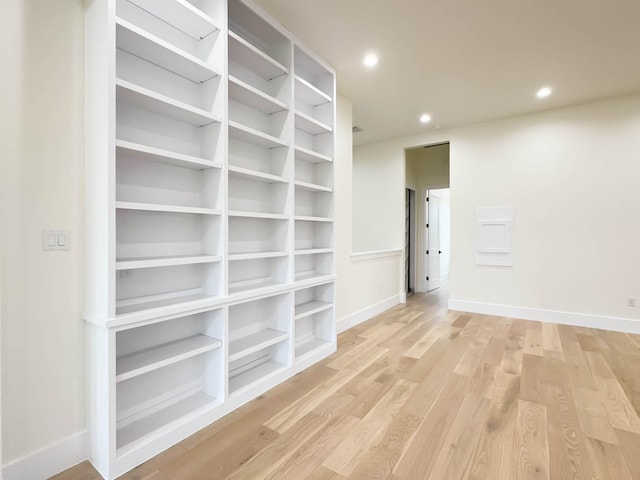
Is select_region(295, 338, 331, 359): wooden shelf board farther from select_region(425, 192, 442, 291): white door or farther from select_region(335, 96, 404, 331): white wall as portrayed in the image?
select_region(425, 192, 442, 291): white door

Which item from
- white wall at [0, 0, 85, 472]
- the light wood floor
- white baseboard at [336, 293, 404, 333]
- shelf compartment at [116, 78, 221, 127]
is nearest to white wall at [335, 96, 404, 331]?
white baseboard at [336, 293, 404, 333]

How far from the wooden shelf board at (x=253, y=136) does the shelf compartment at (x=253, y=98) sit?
222 mm

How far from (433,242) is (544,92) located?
3.77m

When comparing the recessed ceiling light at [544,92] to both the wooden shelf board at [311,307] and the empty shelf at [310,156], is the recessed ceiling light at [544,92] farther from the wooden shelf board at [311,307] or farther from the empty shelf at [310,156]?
the wooden shelf board at [311,307]

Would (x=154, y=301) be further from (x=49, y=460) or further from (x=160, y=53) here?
(x=160, y=53)

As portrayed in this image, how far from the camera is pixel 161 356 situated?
6.23 feet

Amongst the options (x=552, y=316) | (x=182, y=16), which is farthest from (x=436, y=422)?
(x=552, y=316)

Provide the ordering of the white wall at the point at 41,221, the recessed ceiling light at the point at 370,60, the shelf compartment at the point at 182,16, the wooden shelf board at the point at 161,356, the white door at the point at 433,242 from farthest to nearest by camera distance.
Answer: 1. the white door at the point at 433,242
2. the recessed ceiling light at the point at 370,60
3. the shelf compartment at the point at 182,16
4. the wooden shelf board at the point at 161,356
5. the white wall at the point at 41,221

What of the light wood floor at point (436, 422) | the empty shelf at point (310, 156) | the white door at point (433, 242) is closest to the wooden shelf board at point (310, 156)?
the empty shelf at point (310, 156)

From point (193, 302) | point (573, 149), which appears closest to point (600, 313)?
point (573, 149)

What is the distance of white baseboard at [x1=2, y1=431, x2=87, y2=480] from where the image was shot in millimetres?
1520

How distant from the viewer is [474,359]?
3.10m

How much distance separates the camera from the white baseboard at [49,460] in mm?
1520

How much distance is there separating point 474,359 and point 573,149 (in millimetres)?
3256
